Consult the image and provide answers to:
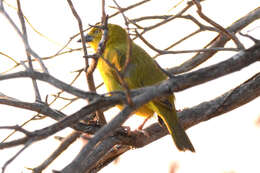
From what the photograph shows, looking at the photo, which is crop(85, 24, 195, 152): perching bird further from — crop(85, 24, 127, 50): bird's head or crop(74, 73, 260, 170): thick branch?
crop(74, 73, 260, 170): thick branch

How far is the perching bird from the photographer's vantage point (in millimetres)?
4215

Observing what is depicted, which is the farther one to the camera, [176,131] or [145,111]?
[145,111]

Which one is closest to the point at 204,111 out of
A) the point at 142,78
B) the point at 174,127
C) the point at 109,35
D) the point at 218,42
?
the point at 174,127

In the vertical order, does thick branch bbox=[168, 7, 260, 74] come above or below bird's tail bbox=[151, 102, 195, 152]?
above

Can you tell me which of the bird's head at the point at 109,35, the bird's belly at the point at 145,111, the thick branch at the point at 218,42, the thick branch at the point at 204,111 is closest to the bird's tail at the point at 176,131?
the thick branch at the point at 204,111

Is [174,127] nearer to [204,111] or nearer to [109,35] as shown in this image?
[204,111]

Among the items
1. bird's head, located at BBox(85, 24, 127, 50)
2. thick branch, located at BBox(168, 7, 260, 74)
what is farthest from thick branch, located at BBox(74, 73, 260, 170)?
bird's head, located at BBox(85, 24, 127, 50)

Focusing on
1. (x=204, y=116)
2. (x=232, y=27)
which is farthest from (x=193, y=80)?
(x=232, y=27)

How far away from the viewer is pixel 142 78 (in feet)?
15.0

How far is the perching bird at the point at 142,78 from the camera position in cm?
421

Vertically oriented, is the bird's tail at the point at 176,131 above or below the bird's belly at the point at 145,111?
below

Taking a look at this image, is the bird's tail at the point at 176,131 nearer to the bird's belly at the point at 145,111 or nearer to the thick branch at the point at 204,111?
the thick branch at the point at 204,111

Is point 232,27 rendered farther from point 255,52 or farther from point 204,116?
point 255,52

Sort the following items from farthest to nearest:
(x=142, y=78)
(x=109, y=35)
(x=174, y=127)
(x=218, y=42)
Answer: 1. (x=109, y=35)
2. (x=218, y=42)
3. (x=142, y=78)
4. (x=174, y=127)
